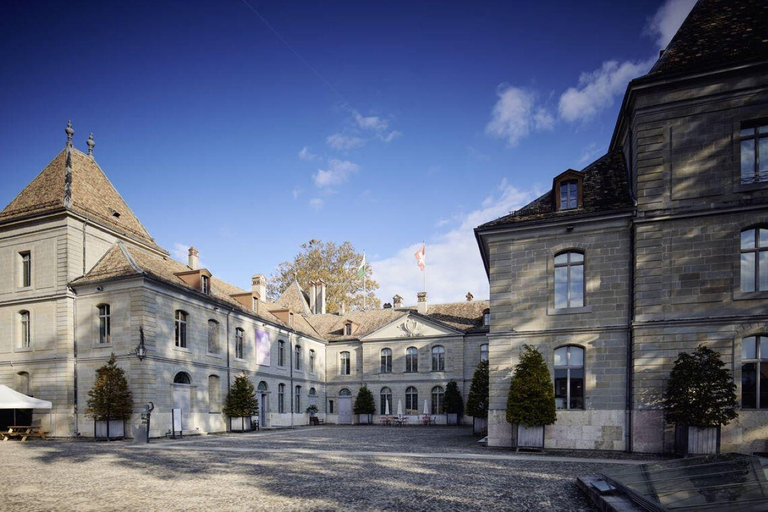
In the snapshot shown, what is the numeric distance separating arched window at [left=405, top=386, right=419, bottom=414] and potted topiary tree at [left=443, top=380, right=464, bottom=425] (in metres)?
2.49

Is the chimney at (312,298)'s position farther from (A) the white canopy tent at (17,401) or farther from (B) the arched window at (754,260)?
(B) the arched window at (754,260)

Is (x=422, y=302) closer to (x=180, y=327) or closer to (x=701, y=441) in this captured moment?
(x=180, y=327)

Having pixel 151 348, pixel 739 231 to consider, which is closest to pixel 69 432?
pixel 151 348

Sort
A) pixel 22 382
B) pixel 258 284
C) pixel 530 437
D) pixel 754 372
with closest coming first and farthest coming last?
1. pixel 754 372
2. pixel 530 437
3. pixel 22 382
4. pixel 258 284

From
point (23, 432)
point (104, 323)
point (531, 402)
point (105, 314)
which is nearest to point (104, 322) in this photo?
point (104, 323)

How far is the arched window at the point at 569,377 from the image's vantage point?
49.6ft

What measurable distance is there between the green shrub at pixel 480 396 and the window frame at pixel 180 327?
1373 centimetres

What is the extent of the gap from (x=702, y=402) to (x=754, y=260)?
4.38 metres

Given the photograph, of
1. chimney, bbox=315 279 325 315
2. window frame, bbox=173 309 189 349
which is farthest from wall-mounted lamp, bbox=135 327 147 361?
chimney, bbox=315 279 325 315

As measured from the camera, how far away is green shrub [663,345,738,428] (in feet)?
40.6

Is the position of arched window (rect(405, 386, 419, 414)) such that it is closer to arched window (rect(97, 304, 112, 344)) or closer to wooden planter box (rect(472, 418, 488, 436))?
wooden planter box (rect(472, 418, 488, 436))

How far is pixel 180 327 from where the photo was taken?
2302 centimetres

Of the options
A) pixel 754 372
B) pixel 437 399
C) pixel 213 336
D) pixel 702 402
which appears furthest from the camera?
pixel 437 399

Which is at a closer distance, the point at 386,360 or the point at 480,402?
the point at 480,402
